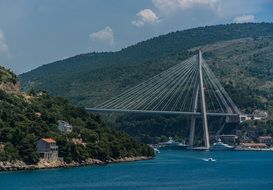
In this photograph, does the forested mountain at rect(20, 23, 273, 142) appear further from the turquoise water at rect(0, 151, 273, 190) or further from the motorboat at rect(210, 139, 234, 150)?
the turquoise water at rect(0, 151, 273, 190)

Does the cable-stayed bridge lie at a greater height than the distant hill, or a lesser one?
lesser

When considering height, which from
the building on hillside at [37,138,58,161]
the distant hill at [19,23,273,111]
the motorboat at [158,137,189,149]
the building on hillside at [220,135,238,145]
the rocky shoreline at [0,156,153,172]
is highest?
the distant hill at [19,23,273,111]

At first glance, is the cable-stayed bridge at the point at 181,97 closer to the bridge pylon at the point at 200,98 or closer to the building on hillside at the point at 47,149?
the bridge pylon at the point at 200,98

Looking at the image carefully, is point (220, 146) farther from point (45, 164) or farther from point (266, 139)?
point (45, 164)

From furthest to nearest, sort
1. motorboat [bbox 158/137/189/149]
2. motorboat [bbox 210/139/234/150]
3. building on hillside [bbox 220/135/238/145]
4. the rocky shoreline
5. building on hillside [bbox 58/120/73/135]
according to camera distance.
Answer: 1. building on hillside [bbox 220/135/238/145]
2. motorboat [bbox 158/137/189/149]
3. motorboat [bbox 210/139/234/150]
4. building on hillside [bbox 58/120/73/135]
5. the rocky shoreline

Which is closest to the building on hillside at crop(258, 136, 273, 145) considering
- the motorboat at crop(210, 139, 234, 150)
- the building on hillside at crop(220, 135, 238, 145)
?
the building on hillside at crop(220, 135, 238, 145)

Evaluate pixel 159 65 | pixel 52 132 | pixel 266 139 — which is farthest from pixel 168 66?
pixel 52 132
